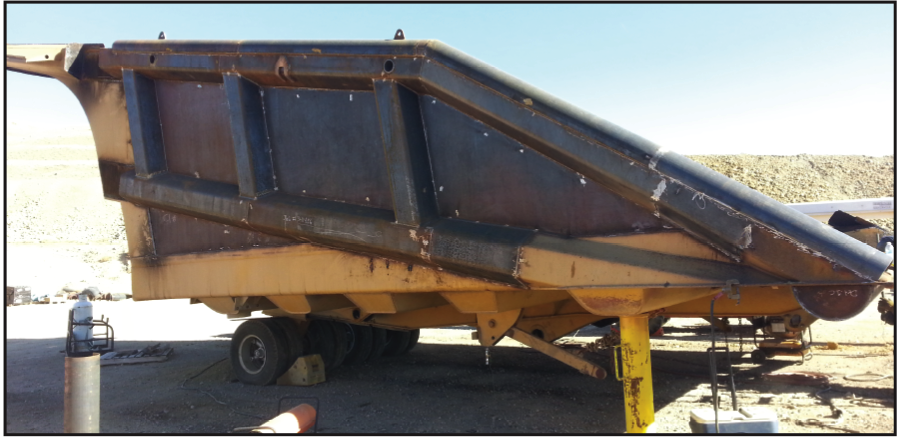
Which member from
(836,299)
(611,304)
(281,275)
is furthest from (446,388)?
(836,299)

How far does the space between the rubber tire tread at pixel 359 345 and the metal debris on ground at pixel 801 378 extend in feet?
16.5

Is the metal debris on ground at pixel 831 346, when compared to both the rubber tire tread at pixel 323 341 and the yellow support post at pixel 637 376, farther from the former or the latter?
the rubber tire tread at pixel 323 341

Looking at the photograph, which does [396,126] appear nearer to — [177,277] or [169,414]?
[177,277]

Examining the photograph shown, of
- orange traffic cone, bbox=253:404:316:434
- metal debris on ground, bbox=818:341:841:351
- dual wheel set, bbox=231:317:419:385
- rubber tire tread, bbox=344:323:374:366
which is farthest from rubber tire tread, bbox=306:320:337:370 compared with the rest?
metal debris on ground, bbox=818:341:841:351

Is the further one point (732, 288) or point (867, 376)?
point (867, 376)

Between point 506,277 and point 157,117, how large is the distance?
150 inches

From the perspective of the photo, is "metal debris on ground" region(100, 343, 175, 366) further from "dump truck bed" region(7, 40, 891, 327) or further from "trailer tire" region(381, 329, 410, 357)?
"dump truck bed" region(7, 40, 891, 327)

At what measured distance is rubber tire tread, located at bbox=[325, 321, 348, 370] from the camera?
7906 mm

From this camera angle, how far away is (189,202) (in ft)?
18.7

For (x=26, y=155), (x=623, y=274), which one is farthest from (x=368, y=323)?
(x=26, y=155)

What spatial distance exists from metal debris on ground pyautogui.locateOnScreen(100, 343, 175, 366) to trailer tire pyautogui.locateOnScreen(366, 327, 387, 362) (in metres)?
3.24

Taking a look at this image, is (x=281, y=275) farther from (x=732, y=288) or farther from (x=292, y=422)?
(x=732, y=288)

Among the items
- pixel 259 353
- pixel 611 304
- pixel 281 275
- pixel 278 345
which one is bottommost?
pixel 259 353

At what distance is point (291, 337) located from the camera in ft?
24.0
